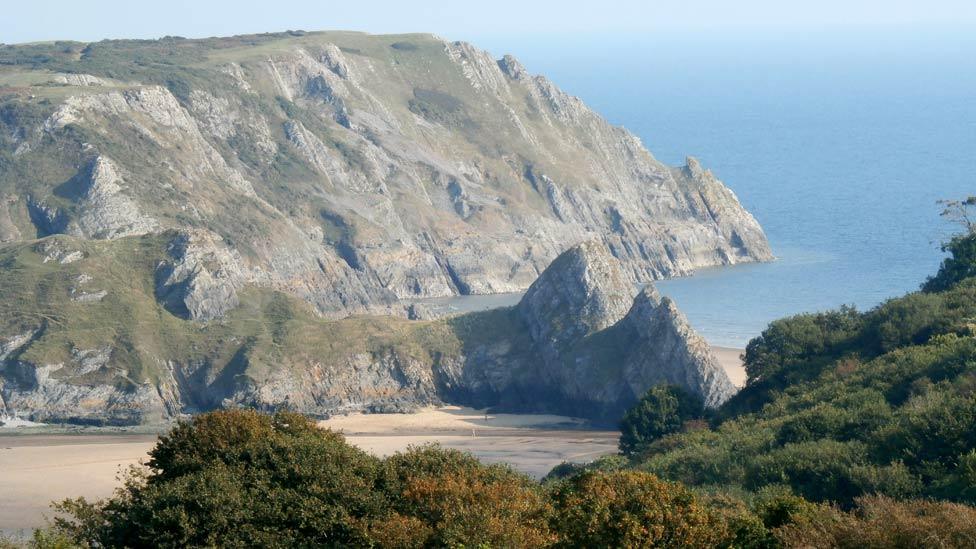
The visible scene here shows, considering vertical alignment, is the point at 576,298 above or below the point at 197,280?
below

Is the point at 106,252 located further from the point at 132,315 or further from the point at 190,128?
the point at 190,128

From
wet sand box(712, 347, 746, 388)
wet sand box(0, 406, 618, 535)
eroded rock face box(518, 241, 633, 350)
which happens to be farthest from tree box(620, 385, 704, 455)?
eroded rock face box(518, 241, 633, 350)

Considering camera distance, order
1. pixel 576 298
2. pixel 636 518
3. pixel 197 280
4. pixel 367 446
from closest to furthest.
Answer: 1. pixel 636 518
2. pixel 367 446
3. pixel 576 298
4. pixel 197 280

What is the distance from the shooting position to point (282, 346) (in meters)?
86.3

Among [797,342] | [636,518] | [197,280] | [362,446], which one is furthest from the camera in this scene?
[197,280]

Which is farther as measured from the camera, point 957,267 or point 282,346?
point 282,346

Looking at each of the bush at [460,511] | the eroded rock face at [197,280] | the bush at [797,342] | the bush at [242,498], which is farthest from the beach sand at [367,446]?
the bush at [460,511]

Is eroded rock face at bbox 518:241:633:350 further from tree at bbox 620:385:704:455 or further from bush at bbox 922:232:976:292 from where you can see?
bush at bbox 922:232:976:292

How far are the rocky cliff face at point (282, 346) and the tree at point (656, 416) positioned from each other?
25.4 ft

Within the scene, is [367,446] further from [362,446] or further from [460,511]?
[460,511]

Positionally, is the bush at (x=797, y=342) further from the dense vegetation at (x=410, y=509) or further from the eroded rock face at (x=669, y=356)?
the dense vegetation at (x=410, y=509)

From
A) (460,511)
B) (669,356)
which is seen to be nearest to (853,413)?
(460,511)

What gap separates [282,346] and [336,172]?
46804 mm

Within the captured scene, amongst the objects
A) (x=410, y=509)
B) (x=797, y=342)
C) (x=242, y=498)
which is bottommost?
(x=410, y=509)
